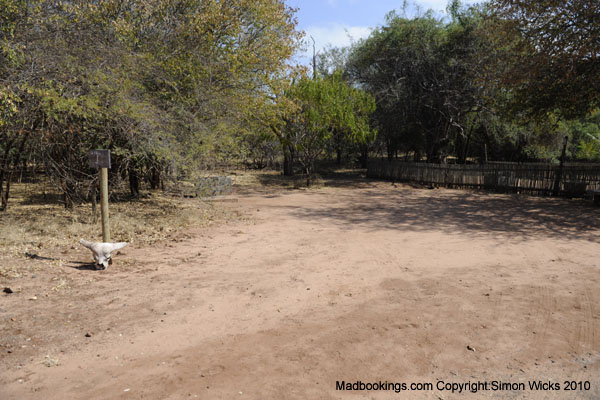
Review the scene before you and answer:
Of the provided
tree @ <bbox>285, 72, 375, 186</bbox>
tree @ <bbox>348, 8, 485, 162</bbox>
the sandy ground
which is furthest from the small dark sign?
tree @ <bbox>348, 8, 485, 162</bbox>

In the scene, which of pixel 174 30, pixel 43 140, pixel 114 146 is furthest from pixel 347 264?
A: pixel 174 30

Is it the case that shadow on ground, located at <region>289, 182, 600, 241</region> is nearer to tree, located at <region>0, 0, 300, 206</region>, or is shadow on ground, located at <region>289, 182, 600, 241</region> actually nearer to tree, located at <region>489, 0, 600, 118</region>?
tree, located at <region>489, 0, 600, 118</region>

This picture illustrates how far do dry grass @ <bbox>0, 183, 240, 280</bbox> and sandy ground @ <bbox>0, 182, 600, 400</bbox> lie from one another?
2.58ft

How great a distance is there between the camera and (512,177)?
61.1 ft

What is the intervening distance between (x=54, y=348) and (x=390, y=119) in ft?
75.7

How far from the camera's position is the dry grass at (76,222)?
7.80 meters

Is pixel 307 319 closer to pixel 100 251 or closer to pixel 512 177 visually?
pixel 100 251

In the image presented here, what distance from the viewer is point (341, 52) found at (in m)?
32.3

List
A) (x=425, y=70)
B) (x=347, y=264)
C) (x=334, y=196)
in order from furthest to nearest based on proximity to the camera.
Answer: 1. (x=425, y=70)
2. (x=334, y=196)
3. (x=347, y=264)

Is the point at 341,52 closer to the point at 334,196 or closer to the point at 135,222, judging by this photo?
the point at 334,196

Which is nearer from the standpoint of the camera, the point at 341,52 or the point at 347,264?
the point at 347,264

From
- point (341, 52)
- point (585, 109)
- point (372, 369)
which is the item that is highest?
point (341, 52)

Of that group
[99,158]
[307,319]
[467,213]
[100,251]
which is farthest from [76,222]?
[467,213]

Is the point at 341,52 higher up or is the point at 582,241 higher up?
the point at 341,52
